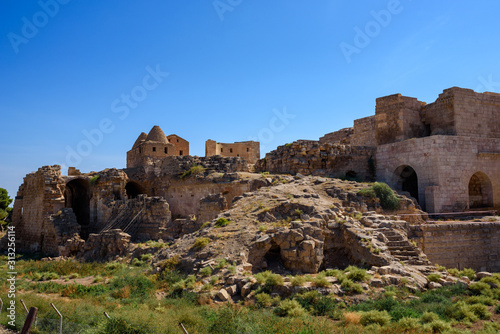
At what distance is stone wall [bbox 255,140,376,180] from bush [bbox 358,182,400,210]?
15.3 feet

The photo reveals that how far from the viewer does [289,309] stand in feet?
27.3

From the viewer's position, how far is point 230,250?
11523mm

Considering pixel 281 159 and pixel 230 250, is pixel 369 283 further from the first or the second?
pixel 281 159

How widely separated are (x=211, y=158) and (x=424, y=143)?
11.8 meters

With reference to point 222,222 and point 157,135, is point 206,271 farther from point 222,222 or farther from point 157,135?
point 157,135

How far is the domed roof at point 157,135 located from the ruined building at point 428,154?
11955 millimetres

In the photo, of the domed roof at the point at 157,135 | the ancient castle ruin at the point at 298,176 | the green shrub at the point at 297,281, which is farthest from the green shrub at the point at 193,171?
the green shrub at the point at 297,281

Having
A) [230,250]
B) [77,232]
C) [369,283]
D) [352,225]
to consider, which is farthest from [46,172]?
[369,283]

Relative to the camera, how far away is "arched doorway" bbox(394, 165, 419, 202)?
65.4 ft

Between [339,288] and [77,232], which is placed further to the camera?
[77,232]

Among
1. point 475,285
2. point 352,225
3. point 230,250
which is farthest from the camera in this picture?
point 352,225

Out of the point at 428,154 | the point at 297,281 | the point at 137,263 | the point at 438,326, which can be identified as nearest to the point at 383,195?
the point at 428,154

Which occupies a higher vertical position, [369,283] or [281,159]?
[281,159]

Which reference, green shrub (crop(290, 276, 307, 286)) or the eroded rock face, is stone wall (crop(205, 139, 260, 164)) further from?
green shrub (crop(290, 276, 307, 286))
